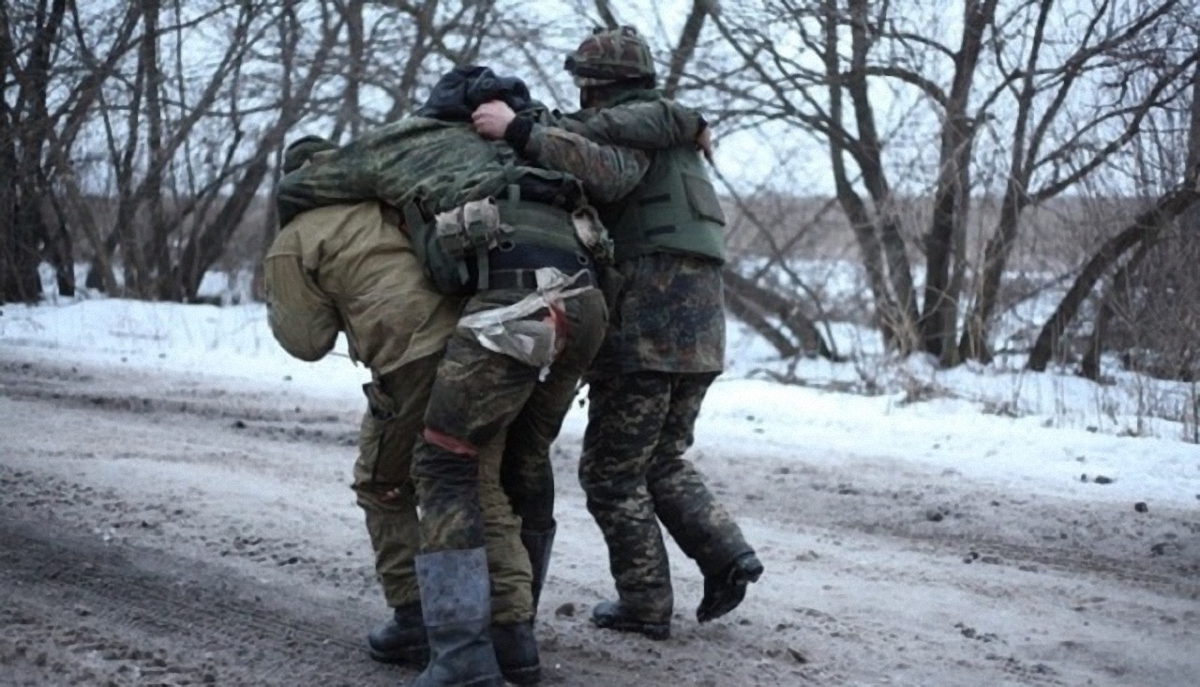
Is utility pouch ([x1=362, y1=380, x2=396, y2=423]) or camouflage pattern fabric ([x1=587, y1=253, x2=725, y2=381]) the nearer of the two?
utility pouch ([x1=362, y1=380, x2=396, y2=423])

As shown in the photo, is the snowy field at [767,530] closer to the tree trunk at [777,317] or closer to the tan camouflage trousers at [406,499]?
the tan camouflage trousers at [406,499]

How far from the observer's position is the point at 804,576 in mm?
5660

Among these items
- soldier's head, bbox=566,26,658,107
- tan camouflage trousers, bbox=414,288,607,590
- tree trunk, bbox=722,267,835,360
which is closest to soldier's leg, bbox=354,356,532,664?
Answer: tan camouflage trousers, bbox=414,288,607,590

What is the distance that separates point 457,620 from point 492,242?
3.22 feet

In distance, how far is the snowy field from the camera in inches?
174

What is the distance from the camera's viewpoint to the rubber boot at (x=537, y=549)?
4.41 metres

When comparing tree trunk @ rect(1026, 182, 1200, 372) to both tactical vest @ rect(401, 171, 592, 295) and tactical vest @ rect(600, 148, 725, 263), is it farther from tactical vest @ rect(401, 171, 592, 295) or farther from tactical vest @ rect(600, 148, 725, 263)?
tactical vest @ rect(401, 171, 592, 295)

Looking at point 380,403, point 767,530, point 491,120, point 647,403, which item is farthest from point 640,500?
point 767,530

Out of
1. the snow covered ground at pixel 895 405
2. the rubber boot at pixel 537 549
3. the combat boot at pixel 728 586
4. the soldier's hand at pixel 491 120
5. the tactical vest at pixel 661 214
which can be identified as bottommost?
the combat boot at pixel 728 586

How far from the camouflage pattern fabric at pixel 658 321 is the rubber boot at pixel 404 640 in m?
0.98

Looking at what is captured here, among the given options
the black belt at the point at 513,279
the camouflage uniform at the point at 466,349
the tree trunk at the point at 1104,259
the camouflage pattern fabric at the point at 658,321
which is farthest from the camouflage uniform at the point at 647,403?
the tree trunk at the point at 1104,259

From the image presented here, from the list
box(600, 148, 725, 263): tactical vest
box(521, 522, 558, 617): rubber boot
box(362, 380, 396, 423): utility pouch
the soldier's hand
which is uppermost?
the soldier's hand

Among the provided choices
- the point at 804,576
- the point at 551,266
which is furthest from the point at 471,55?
the point at 551,266

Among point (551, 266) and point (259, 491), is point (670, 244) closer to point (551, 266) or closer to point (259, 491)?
point (551, 266)
